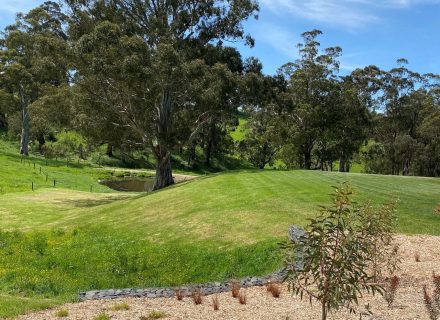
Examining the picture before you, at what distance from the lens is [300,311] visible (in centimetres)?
1020

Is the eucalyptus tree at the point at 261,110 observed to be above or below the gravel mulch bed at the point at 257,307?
above

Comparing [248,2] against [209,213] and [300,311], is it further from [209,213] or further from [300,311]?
[300,311]

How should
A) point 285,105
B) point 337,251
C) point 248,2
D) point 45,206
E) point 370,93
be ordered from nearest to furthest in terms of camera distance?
point 337,251 → point 45,206 → point 248,2 → point 285,105 → point 370,93

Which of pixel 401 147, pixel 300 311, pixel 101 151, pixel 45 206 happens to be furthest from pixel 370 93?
pixel 300 311

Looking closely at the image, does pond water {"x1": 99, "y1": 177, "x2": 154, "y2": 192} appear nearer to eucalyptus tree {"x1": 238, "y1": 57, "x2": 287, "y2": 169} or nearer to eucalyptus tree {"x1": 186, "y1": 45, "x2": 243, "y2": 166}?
eucalyptus tree {"x1": 186, "y1": 45, "x2": 243, "y2": 166}

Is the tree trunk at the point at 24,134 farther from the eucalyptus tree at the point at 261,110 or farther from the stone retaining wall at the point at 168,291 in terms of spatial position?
the stone retaining wall at the point at 168,291

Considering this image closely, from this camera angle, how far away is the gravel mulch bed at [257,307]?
9797mm

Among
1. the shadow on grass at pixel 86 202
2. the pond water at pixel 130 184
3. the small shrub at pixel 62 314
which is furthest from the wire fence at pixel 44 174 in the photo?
the small shrub at pixel 62 314

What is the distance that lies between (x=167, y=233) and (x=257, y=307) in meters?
9.84

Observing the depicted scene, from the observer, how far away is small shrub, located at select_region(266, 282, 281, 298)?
37.9 feet

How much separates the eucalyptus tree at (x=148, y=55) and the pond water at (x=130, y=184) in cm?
1388

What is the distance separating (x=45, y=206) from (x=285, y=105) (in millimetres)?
27632

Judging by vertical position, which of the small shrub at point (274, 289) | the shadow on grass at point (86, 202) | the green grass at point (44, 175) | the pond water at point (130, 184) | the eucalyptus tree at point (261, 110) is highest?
the eucalyptus tree at point (261, 110)

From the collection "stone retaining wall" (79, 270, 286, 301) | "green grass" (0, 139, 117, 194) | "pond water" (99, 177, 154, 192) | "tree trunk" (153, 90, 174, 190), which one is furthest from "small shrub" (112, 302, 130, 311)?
"pond water" (99, 177, 154, 192)
